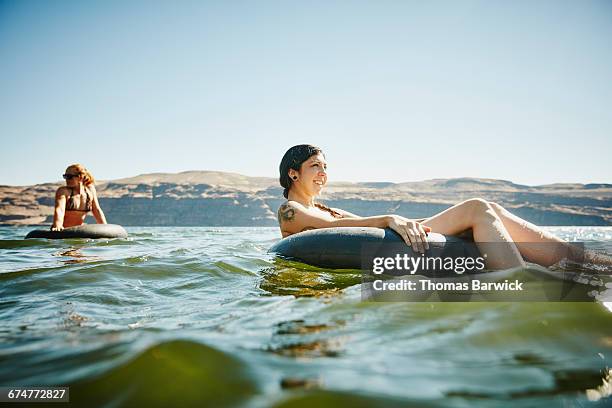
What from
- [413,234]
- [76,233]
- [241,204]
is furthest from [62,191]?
[241,204]

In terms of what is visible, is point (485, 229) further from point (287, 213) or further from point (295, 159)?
point (295, 159)

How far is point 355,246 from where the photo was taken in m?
4.16

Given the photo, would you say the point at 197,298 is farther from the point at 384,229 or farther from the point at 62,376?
the point at 384,229

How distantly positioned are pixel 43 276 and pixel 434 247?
155 inches

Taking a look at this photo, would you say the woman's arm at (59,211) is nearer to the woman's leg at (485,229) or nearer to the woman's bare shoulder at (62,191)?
the woman's bare shoulder at (62,191)

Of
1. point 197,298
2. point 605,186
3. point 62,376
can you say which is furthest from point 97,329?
point 605,186

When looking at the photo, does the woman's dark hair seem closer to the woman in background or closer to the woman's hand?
the woman's hand

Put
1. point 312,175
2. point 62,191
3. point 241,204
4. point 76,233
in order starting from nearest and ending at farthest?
point 312,175
point 76,233
point 62,191
point 241,204

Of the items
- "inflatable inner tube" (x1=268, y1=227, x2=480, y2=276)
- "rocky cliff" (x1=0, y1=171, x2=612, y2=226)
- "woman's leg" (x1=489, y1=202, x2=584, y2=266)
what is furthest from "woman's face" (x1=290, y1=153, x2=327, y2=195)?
"rocky cliff" (x1=0, y1=171, x2=612, y2=226)

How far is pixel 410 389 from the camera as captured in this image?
4.46 feet

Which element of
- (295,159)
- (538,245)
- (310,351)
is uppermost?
(295,159)

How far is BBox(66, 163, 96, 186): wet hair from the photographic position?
32.7 ft

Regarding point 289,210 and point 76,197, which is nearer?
point 289,210

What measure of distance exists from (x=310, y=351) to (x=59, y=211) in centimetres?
986
